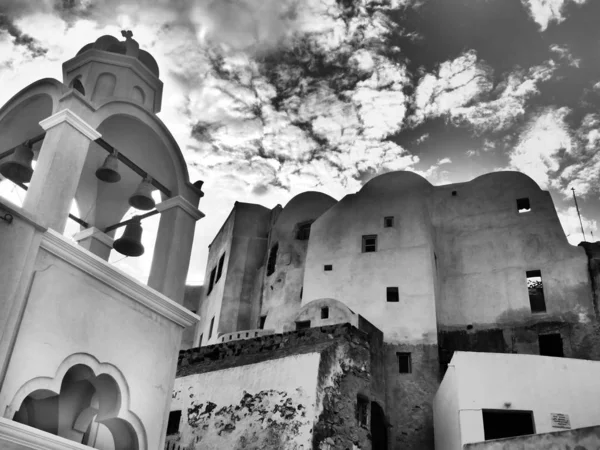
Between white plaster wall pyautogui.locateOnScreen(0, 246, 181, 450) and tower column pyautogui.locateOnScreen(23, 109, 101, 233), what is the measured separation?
1.65 ft

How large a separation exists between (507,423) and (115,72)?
12.7 meters

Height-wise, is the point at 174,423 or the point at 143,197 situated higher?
the point at 143,197

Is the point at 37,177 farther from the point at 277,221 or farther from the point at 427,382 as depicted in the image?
the point at 277,221

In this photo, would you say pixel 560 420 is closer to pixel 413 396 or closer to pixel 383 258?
pixel 413 396

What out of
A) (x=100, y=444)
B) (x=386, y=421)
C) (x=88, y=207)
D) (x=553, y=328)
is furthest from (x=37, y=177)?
(x=553, y=328)

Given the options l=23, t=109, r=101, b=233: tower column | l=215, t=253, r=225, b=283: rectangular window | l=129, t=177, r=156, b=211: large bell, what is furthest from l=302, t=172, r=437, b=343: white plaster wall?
l=23, t=109, r=101, b=233: tower column

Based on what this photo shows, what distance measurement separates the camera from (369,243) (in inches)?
938

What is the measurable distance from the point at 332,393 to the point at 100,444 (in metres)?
9.26

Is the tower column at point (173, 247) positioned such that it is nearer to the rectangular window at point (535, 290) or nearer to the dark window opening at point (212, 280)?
the rectangular window at point (535, 290)

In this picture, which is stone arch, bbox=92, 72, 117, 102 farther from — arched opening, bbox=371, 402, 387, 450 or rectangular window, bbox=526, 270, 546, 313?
rectangular window, bbox=526, 270, 546, 313

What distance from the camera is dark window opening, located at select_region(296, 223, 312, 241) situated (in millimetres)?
27266

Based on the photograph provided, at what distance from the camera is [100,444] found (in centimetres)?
740

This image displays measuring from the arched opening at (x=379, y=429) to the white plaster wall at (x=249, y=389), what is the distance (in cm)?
446

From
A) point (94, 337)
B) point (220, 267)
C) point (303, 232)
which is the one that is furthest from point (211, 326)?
point (94, 337)
